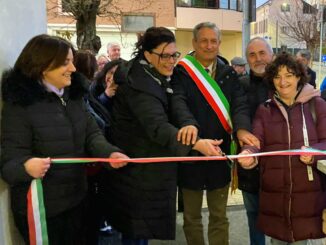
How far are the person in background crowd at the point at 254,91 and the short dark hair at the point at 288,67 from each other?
0.93 ft

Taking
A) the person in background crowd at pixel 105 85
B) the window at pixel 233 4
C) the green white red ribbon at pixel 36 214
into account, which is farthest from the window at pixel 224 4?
the green white red ribbon at pixel 36 214

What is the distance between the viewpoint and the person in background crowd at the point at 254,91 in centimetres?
329

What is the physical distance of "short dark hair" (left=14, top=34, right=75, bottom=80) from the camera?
2377 mm

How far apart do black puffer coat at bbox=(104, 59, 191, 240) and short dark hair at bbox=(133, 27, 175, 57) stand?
0.11m

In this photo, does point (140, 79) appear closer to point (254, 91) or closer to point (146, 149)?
point (146, 149)

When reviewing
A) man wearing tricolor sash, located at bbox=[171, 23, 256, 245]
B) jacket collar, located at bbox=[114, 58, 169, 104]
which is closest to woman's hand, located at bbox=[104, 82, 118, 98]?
man wearing tricolor sash, located at bbox=[171, 23, 256, 245]

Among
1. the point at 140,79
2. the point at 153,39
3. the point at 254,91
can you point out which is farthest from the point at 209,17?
the point at 140,79

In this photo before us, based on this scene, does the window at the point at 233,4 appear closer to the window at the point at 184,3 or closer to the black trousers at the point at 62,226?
the window at the point at 184,3

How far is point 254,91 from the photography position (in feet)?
10.9

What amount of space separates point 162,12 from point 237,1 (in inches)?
254

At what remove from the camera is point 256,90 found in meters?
3.32

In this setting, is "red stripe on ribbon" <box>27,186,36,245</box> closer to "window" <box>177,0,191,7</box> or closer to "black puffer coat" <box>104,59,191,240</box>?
"black puffer coat" <box>104,59,191,240</box>

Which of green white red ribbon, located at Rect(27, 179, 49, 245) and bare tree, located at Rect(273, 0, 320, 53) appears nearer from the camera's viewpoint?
green white red ribbon, located at Rect(27, 179, 49, 245)

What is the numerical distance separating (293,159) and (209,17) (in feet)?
77.6
